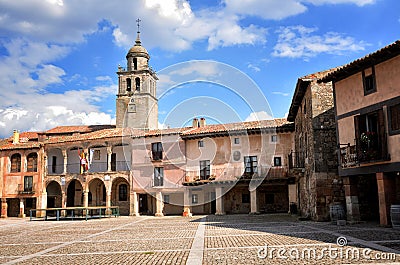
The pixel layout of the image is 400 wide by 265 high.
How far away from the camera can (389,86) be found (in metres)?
16.1

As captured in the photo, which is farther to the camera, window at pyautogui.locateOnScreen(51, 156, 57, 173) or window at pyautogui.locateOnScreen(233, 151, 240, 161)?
window at pyautogui.locateOnScreen(51, 156, 57, 173)

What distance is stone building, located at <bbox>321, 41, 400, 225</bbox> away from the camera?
15906mm

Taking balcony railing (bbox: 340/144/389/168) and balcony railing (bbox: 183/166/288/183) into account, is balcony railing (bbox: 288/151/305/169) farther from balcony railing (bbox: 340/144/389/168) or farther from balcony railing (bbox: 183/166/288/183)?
balcony railing (bbox: 340/144/389/168)

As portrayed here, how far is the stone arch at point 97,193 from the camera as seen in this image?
40.4 m

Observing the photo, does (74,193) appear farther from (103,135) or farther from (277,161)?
(277,161)

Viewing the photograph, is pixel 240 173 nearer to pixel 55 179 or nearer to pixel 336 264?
pixel 55 179

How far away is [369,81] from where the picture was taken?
17.4 m

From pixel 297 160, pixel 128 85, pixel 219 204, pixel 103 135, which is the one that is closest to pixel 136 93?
pixel 128 85

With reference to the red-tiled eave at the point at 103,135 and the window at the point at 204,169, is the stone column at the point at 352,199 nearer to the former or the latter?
the window at the point at 204,169

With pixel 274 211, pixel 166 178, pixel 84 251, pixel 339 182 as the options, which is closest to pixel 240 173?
pixel 274 211

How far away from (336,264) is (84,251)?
7.75 meters

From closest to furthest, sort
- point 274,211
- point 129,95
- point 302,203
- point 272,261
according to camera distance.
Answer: point 272,261 < point 302,203 < point 274,211 < point 129,95

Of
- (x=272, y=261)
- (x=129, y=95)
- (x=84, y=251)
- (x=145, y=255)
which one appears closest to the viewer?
(x=272, y=261)

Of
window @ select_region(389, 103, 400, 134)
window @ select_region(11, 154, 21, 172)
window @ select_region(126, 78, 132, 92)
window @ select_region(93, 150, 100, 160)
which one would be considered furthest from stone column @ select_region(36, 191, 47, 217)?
window @ select_region(389, 103, 400, 134)
